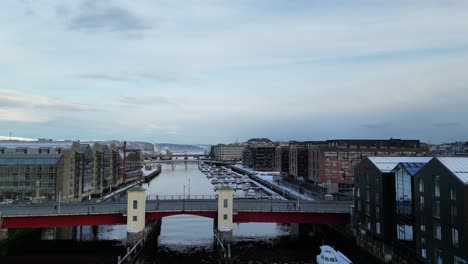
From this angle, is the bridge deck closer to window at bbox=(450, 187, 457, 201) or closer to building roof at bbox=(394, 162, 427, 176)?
building roof at bbox=(394, 162, 427, 176)

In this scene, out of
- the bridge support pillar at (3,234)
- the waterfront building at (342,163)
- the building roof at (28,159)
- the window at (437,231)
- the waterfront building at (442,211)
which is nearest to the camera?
the waterfront building at (442,211)

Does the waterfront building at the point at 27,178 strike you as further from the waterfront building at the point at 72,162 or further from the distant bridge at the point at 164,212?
the distant bridge at the point at 164,212

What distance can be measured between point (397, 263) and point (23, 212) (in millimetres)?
46134

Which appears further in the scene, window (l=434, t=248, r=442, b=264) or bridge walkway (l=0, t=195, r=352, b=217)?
bridge walkway (l=0, t=195, r=352, b=217)

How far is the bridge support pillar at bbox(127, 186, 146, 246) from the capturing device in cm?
5347

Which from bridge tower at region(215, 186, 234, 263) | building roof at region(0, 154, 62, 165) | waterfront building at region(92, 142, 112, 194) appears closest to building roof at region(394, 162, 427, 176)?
bridge tower at region(215, 186, 234, 263)

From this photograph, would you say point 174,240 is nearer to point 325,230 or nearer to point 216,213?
point 216,213

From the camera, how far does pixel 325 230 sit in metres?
67.4

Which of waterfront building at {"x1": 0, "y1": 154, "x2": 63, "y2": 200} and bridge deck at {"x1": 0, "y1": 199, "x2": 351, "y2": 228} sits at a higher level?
waterfront building at {"x1": 0, "y1": 154, "x2": 63, "y2": 200}

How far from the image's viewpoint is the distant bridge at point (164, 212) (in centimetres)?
5306

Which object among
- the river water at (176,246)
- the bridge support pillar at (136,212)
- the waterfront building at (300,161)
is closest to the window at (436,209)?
the river water at (176,246)

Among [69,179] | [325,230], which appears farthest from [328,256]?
[69,179]

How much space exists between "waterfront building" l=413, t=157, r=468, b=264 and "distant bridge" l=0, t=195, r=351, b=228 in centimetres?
1817

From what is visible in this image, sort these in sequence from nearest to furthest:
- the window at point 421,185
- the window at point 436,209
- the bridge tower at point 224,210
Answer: the window at point 436,209
the window at point 421,185
the bridge tower at point 224,210
